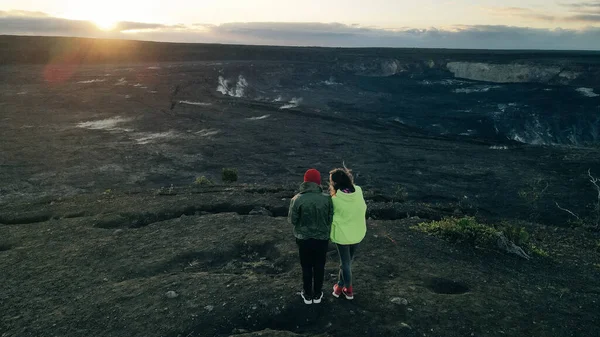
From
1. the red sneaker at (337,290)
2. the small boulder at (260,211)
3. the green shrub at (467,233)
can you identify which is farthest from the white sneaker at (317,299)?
the small boulder at (260,211)

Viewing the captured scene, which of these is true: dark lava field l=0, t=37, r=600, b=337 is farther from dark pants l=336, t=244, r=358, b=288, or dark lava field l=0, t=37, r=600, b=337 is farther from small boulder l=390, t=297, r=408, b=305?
dark pants l=336, t=244, r=358, b=288

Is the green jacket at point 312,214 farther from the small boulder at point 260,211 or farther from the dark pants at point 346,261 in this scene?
the small boulder at point 260,211

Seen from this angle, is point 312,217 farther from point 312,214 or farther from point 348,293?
point 348,293

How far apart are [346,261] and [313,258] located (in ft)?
1.67

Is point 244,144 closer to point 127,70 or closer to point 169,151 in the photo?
point 169,151

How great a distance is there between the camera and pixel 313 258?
5.71 metres

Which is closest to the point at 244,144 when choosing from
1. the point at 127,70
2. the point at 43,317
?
the point at 43,317

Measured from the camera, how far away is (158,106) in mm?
38125

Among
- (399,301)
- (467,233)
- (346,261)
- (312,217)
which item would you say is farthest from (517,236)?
(312,217)

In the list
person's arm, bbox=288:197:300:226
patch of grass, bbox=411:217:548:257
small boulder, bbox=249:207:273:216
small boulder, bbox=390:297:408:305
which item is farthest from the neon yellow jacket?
small boulder, bbox=249:207:273:216

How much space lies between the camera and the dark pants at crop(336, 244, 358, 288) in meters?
5.79

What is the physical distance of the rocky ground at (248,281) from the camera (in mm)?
5895

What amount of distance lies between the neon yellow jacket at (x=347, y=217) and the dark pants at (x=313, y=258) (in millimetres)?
225

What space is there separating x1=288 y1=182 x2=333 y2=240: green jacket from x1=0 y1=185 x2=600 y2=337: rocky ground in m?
1.26
